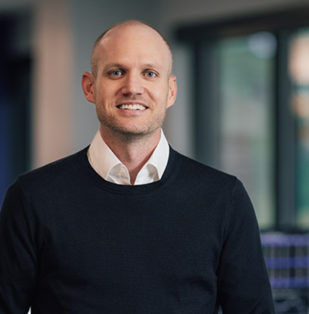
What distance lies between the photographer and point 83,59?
3.77 m

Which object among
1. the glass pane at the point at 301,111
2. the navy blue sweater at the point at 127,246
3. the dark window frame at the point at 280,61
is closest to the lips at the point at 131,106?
the navy blue sweater at the point at 127,246

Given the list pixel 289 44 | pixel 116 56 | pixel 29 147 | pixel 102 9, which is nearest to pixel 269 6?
pixel 289 44

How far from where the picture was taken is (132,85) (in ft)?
3.15

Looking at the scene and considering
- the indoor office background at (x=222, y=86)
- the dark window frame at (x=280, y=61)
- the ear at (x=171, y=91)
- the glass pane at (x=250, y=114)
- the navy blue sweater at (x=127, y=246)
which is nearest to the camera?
the navy blue sweater at (x=127, y=246)

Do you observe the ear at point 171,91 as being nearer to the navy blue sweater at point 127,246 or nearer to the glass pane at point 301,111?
the navy blue sweater at point 127,246

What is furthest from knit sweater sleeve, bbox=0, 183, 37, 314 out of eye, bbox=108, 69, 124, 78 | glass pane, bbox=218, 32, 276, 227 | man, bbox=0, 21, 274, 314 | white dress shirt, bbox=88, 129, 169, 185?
glass pane, bbox=218, 32, 276, 227

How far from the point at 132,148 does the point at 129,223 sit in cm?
13

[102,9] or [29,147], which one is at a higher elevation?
[102,9]

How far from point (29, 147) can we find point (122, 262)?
464cm

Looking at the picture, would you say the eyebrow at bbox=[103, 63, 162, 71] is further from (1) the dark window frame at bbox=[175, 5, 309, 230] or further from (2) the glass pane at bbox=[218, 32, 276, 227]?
(2) the glass pane at bbox=[218, 32, 276, 227]

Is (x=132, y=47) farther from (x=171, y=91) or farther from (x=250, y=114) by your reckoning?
(x=250, y=114)

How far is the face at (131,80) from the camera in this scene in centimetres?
97

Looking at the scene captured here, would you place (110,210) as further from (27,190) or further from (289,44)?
(289,44)

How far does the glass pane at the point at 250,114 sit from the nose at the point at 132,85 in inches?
102
